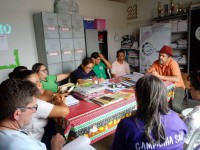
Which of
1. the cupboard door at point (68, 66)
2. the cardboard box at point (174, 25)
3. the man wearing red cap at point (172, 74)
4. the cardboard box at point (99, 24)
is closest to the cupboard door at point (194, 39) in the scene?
the cardboard box at point (174, 25)

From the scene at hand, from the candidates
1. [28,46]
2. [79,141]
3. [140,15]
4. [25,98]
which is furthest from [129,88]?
[140,15]

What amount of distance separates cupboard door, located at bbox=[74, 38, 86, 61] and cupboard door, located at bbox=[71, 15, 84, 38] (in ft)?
0.35

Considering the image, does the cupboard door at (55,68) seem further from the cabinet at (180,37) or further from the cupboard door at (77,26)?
the cabinet at (180,37)

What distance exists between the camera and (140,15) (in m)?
4.67

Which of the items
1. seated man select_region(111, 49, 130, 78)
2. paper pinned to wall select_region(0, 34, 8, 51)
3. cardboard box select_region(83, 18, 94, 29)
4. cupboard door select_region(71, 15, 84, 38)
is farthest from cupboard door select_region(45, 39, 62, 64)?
seated man select_region(111, 49, 130, 78)

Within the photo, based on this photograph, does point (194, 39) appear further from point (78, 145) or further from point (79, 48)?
point (78, 145)

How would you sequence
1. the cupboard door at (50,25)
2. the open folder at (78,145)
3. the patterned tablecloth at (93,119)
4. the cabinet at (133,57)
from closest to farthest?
the open folder at (78,145) < the patterned tablecloth at (93,119) < the cupboard door at (50,25) < the cabinet at (133,57)

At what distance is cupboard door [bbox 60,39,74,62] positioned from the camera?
3420 millimetres

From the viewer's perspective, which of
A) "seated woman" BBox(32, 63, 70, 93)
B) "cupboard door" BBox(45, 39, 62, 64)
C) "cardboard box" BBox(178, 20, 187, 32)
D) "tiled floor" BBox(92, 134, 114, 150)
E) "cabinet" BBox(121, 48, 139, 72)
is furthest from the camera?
"cabinet" BBox(121, 48, 139, 72)

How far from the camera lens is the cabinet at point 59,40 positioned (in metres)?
3.16

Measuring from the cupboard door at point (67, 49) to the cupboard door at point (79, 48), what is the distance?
0.33ft

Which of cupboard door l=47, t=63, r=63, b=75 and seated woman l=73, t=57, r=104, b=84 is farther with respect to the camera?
cupboard door l=47, t=63, r=63, b=75

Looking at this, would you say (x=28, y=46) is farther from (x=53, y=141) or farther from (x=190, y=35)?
(x=190, y=35)

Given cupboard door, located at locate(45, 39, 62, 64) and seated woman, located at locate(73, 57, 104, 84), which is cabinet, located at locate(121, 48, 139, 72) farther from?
cupboard door, located at locate(45, 39, 62, 64)
